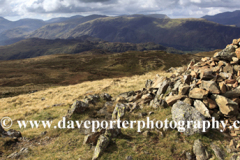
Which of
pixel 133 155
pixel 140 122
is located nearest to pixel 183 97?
pixel 140 122

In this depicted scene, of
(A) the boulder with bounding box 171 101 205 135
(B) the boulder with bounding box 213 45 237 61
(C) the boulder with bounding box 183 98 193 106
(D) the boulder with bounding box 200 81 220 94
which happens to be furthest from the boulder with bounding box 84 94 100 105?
(B) the boulder with bounding box 213 45 237 61

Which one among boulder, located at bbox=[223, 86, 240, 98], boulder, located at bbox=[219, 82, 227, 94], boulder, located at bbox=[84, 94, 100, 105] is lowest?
boulder, located at bbox=[84, 94, 100, 105]

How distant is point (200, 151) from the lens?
400 inches

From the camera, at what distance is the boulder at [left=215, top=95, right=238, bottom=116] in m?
12.3

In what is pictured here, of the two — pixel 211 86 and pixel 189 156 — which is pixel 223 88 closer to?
pixel 211 86

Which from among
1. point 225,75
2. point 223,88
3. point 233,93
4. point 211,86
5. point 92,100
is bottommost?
point 92,100

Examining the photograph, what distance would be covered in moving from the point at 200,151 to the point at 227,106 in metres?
5.17

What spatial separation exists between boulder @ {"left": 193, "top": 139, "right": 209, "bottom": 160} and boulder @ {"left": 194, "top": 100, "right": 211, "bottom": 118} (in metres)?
3.04

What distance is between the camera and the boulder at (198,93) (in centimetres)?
1356

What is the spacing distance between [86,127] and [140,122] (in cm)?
576

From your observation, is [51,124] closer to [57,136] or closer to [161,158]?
[57,136]

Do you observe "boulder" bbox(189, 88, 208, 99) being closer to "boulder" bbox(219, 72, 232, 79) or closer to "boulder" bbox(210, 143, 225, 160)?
"boulder" bbox(219, 72, 232, 79)

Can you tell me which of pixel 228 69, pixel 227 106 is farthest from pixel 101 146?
pixel 228 69

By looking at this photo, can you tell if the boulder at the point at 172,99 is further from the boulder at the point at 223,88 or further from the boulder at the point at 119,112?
the boulder at the point at 119,112
